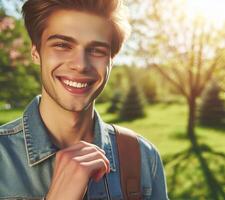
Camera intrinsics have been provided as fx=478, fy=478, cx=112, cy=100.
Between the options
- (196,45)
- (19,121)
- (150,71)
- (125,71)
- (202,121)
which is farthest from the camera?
(125,71)

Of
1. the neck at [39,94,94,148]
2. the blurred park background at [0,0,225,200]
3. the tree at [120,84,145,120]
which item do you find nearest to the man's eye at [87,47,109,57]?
the neck at [39,94,94,148]

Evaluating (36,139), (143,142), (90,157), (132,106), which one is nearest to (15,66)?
(132,106)

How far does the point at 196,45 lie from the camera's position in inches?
748

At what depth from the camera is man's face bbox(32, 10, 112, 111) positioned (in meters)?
2.17

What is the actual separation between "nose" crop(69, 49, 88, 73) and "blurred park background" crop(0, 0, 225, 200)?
1003 centimetres

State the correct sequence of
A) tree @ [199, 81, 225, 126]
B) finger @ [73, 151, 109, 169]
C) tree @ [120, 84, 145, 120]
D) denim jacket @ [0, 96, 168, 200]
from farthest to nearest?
tree @ [120, 84, 145, 120]
tree @ [199, 81, 225, 126]
denim jacket @ [0, 96, 168, 200]
finger @ [73, 151, 109, 169]

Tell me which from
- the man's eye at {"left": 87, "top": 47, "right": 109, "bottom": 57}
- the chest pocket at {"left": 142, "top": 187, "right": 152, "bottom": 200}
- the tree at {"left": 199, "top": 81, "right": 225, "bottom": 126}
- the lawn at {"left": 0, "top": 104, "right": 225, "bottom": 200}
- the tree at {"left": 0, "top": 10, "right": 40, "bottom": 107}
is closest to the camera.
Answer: the man's eye at {"left": 87, "top": 47, "right": 109, "bottom": 57}

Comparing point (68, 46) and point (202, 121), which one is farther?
point (202, 121)

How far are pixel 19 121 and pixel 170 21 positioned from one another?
17388mm

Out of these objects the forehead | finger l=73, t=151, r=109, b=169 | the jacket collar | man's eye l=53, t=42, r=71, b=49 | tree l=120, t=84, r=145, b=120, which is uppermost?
the forehead

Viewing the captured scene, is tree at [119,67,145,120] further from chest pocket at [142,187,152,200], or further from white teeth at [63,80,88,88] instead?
white teeth at [63,80,88,88]

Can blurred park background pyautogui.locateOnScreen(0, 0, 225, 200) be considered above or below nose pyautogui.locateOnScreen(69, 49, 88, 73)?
below

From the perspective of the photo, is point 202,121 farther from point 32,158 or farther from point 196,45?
point 32,158

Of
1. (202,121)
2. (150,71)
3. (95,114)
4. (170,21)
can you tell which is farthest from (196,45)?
(150,71)
